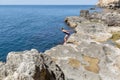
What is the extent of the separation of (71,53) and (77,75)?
5.52 metres

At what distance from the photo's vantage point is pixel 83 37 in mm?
33938

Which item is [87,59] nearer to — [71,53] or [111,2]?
[71,53]

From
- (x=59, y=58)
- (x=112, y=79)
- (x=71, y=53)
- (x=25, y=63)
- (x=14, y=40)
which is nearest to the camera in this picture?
(x=25, y=63)

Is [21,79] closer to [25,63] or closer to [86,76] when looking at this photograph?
[25,63]

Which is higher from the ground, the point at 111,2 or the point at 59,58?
the point at 59,58

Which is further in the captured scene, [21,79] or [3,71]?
[3,71]

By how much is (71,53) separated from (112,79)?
7.10 metres

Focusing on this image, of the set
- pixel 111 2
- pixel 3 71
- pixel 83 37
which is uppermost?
pixel 3 71

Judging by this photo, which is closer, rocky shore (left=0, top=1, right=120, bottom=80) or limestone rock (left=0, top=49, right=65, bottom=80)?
A: limestone rock (left=0, top=49, right=65, bottom=80)

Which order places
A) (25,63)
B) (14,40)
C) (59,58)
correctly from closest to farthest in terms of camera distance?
1. (25,63)
2. (59,58)
3. (14,40)

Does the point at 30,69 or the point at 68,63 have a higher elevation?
the point at 30,69

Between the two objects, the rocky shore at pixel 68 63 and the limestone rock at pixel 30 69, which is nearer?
the limestone rock at pixel 30 69

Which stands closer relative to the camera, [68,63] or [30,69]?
[30,69]

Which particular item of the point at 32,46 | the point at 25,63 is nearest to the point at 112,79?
the point at 25,63
